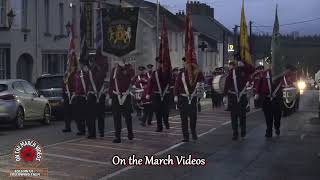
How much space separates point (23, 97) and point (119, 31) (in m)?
3.68

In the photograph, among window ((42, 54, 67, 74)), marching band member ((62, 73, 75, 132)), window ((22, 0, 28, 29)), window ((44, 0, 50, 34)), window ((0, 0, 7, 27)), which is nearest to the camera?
marching band member ((62, 73, 75, 132))

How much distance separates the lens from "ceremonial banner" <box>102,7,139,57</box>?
19.5 meters

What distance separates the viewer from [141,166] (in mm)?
12141

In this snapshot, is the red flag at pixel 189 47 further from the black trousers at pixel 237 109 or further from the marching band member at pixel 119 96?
the marching band member at pixel 119 96

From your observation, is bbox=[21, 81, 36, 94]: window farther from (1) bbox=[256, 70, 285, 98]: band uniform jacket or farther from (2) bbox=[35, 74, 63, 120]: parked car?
(1) bbox=[256, 70, 285, 98]: band uniform jacket

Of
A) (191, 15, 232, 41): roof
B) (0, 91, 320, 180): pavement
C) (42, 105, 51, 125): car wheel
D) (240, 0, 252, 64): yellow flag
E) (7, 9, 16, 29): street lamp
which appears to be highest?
(191, 15, 232, 41): roof

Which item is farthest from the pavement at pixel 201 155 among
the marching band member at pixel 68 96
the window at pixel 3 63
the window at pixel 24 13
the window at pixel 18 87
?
the window at pixel 24 13

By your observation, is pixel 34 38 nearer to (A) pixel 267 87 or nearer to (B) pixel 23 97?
(B) pixel 23 97

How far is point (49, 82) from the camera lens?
25.8 m

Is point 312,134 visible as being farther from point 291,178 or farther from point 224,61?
point 224,61

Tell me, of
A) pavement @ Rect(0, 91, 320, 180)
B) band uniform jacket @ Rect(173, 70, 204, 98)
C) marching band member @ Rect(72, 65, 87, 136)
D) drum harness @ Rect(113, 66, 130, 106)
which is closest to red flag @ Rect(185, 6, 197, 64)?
band uniform jacket @ Rect(173, 70, 204, 98)

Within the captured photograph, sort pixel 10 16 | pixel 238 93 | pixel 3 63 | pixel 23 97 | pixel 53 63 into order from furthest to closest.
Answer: pixel 53 63 < pixel 3 63 < pixel 10 16 < pixel 23 97 < pixel 238 93

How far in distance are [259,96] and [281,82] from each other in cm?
70

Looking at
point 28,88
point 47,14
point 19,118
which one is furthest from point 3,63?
point 19,118
